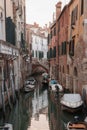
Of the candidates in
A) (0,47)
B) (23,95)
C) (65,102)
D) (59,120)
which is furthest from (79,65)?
(23,95)

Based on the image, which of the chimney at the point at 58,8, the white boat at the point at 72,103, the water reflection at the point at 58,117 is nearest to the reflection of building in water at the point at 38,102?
the water reflection at the point at 58,117

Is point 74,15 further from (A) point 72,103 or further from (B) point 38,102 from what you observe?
(A) point 72,103

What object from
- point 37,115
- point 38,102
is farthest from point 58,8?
point 37,115

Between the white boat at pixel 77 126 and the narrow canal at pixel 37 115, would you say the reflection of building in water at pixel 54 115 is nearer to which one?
the narrow canal at pixel 37 115

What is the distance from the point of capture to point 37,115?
51.3 ft

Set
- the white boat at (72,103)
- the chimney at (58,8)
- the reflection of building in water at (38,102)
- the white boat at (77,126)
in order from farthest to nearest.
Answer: the chimney at (58,8), the reflection of building in water at (38,102), the white boat at (72,103), the white boat at (77,126)

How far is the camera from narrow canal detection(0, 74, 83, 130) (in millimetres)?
13242

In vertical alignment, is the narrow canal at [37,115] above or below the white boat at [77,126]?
below

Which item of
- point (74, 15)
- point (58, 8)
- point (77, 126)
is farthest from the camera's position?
point (58, 8)

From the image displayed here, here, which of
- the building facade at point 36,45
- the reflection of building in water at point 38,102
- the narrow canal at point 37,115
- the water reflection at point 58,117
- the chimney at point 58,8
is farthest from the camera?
the building facade at point 36,45

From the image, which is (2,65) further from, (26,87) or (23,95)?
(26,87)

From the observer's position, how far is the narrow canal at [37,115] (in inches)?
521

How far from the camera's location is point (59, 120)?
554 inches

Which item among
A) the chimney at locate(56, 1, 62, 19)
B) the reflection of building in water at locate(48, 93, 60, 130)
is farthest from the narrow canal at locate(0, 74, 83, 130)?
the chimney at locate(56, 1, 62, 19)
